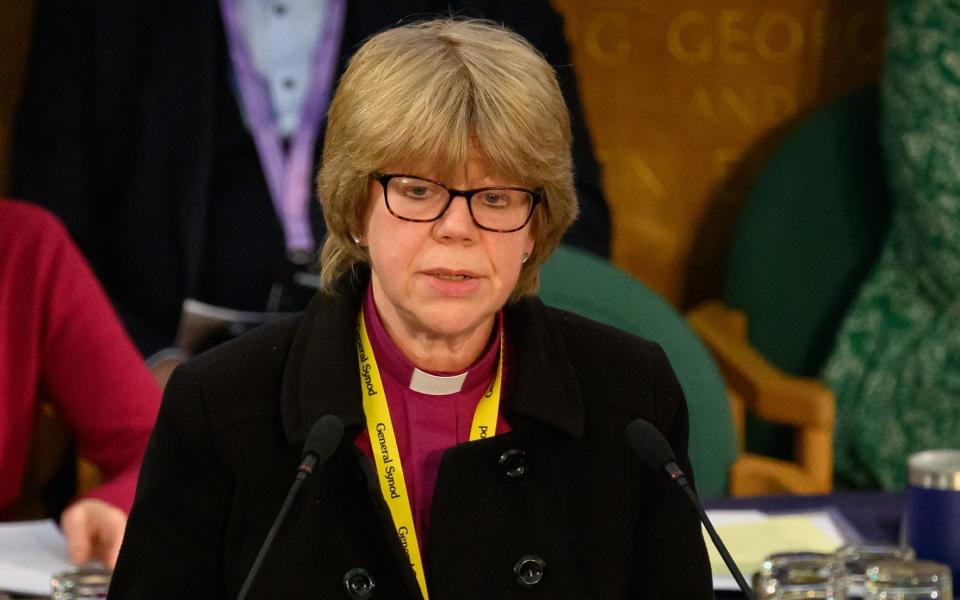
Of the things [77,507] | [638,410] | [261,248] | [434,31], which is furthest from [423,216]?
[261,248]

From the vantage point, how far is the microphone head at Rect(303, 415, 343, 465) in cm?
124

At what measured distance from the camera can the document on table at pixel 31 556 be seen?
1.62m

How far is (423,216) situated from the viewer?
1350 millimetres

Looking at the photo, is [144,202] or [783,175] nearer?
[144,202]

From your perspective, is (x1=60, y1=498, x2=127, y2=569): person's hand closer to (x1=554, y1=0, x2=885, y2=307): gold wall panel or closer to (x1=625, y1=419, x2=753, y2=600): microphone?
(x1=625, y1=419, x2=753, y2=600): microphone

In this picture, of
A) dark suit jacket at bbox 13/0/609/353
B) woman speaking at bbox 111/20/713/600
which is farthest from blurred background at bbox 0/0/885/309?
woman speaking at bbox 111/20/713/600

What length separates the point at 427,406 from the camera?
1.47 meters

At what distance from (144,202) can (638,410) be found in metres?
1.68

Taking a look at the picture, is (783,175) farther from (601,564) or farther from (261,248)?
(601,564)

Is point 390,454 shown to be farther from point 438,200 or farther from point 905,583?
point 905,583

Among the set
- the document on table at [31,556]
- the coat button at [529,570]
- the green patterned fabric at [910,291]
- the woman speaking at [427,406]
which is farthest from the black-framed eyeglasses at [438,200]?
the green patterned fabric at [910,291]

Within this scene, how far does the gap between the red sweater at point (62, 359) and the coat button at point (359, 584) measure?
767 millimetres

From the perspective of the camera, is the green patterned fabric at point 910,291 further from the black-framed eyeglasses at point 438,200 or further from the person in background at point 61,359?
the black-framed eyeglasses at point 438,200

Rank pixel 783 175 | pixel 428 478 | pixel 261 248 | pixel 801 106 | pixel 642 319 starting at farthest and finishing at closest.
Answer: pixel 801 106
pixel 783 175
pixel 261 248
pixel 642 319
pixel 428 478
